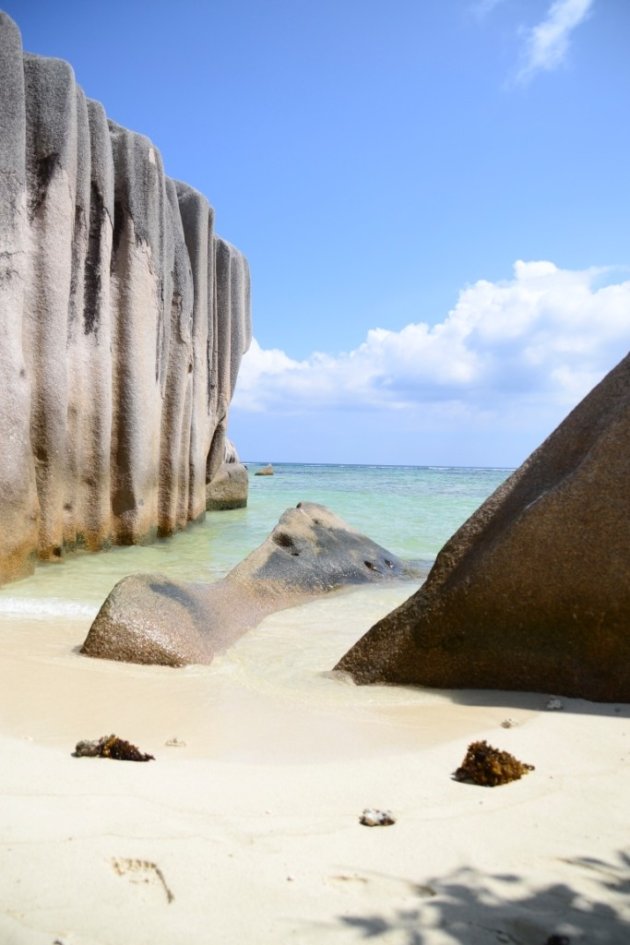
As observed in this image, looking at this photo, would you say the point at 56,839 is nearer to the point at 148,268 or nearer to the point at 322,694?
the point at 322,694

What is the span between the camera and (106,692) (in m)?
3.06

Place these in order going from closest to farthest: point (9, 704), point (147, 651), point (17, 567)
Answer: point (9, 704)
point (147, 651)
point (17, 567)

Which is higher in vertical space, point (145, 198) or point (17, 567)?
point (145, 198)

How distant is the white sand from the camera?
136 centimetres

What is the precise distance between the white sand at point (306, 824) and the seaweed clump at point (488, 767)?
0.14 feet

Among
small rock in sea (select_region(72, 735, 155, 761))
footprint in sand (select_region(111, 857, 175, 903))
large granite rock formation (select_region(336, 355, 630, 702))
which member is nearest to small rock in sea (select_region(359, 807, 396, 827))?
footprint in sand (select_region(111, 857, 175, 903))

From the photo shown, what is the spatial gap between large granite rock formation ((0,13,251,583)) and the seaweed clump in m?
4.80

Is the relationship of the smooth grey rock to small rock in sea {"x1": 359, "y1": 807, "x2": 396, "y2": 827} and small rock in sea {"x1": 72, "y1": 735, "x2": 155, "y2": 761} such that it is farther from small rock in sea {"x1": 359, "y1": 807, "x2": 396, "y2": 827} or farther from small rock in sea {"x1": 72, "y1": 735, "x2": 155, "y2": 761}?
small rock in sea {"x1": 359, "y1": 807, "x2": 396, "y2": 827}

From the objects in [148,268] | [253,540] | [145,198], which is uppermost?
[145,198]

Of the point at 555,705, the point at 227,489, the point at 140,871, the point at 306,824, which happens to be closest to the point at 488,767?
the point at 306,824

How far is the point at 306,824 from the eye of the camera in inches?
69.4

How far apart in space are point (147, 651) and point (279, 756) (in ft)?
4.81

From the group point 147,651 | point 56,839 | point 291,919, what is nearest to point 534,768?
point 291,919

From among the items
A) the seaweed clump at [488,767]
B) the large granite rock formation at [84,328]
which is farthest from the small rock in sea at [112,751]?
the large granite rock formation at [84,328]
